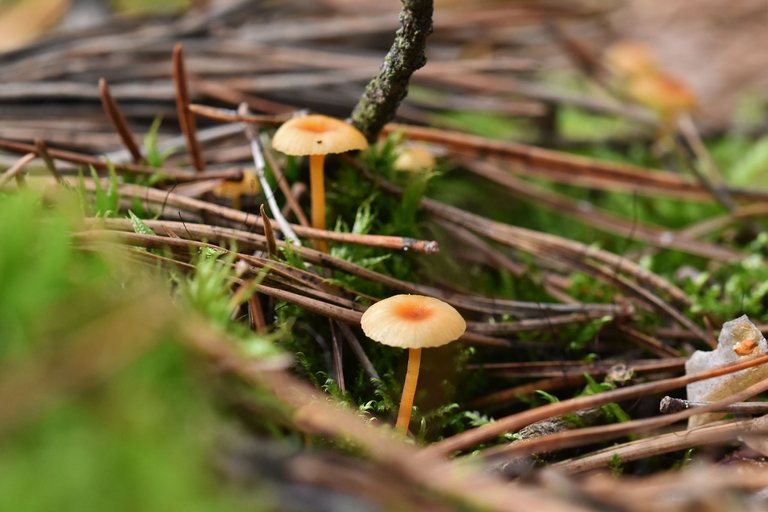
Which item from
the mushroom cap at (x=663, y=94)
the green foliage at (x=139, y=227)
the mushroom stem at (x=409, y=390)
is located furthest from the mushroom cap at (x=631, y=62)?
the green foliage at (x=139, y=227)

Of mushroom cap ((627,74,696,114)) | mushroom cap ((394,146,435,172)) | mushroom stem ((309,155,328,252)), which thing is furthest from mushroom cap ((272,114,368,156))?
mushroom cap ((627,74,696,114))

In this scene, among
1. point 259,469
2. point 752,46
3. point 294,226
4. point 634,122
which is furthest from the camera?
point 752,46

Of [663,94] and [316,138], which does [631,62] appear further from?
[316,138]

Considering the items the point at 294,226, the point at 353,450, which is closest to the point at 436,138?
the point at 294,226

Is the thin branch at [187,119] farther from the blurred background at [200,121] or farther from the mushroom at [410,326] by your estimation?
the mushroom at [410,326]

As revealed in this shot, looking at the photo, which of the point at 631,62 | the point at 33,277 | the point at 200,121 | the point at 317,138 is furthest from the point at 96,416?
the point at 631,62

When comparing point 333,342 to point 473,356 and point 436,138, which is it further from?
point 436,138
